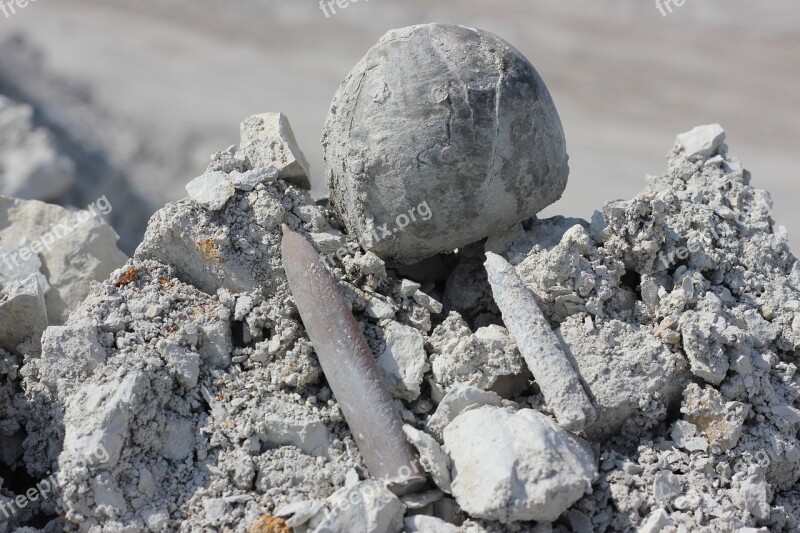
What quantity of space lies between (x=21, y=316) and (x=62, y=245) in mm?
1413

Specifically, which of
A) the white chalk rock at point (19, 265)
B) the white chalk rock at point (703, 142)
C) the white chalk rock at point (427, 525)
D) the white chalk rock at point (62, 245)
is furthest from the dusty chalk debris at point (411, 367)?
the white chalk rock at point (62, 245)

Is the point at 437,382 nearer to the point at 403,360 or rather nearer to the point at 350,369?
the point at 403,360

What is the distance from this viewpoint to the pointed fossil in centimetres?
323

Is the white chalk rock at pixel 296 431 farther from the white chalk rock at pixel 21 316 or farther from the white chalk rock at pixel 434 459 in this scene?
the white chalk rock at pixel 21 316

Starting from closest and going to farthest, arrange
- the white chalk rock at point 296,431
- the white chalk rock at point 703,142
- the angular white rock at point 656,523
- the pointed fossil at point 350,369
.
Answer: the angular white rock at point 656,523
the pointed fossil at point 350,369
the white chalk rock at point 296,431
the white chalk rock at point 703,142

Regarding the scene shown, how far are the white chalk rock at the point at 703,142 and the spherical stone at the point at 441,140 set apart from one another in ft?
3.92

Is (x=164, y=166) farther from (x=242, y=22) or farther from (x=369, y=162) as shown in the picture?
(x=369, y=162)

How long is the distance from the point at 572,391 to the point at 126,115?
8360 mm

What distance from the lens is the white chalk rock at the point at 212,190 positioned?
3842 millimetres

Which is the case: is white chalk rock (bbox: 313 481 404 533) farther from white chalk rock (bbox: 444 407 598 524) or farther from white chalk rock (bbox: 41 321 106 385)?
white chalk rock (bbox: 41 321 106 385)

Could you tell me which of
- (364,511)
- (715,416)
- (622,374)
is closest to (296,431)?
(364,511)

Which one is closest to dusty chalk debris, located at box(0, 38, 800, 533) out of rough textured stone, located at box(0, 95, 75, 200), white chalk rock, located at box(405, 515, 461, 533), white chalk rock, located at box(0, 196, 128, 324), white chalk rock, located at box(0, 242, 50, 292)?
white chalk rock, located at box(405, 515, 461, 533)

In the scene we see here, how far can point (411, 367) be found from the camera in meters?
3.54

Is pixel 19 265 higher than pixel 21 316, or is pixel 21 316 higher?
pixel 21 316
